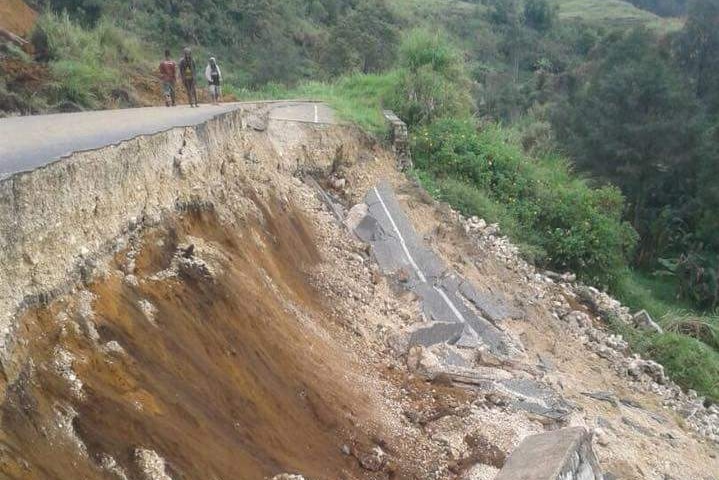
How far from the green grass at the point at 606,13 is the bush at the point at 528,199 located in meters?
47.6

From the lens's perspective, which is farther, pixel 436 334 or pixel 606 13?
pixel 606 13

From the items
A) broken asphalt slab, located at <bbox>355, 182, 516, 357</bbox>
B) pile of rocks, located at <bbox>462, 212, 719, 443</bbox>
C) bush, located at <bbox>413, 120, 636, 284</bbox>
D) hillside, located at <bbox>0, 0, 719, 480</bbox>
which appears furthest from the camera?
bush, located at <bbox>413, 120, 636, 284</bbox>

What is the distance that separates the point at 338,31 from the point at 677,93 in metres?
15.2

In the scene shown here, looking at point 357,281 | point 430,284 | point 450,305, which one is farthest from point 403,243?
point 357,281

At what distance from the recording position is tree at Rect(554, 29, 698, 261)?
24.5 meters

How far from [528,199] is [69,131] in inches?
404

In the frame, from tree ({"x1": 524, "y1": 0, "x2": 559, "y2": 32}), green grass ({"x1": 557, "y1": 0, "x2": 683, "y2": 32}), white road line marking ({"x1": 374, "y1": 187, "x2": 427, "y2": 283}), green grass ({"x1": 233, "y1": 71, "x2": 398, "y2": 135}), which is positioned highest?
green grass ({"x1": 233, "y1": 71, "x2": 398, "y2": 135})

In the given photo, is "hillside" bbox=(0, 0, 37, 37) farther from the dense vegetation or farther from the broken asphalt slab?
the broken asphalt slab

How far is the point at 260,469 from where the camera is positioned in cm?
488

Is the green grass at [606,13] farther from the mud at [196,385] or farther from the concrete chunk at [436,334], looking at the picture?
the mud at [196,385]

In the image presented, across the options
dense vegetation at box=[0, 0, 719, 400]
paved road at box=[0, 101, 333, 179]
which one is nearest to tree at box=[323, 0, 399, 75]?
dense vegetation at box=[0, 0, 719, 400]

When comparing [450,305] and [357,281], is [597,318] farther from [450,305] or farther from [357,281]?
[357,281]

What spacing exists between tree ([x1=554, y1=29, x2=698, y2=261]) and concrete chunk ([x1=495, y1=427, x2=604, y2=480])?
785 inches

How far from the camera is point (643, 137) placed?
24594 millimetres
